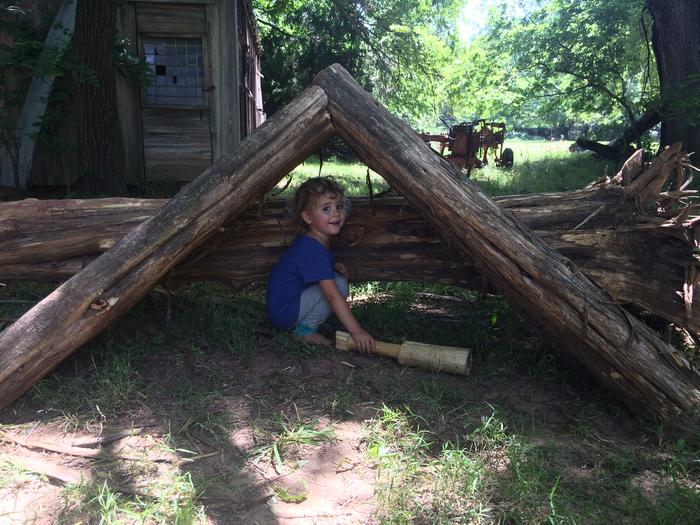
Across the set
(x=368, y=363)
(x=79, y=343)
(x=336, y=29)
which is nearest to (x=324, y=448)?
(x=368, y=363)

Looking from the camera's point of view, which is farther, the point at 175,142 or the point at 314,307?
the point at 175,142

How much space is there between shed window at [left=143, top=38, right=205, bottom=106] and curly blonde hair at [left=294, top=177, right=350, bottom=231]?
6.47 m

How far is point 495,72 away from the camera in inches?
677

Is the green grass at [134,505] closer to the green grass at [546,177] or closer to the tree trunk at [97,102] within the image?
the tree trunk at [97,102]

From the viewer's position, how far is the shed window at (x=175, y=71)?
9062 mm

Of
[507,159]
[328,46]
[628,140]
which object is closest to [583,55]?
[628,140]

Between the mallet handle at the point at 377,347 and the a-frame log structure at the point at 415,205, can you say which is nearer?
the a-frame log structure at the point at 415,205

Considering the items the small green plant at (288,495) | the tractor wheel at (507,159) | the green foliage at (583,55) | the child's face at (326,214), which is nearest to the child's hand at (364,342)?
the child's face at (326,214)

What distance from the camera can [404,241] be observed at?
150 inches

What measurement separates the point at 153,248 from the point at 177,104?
7052mm

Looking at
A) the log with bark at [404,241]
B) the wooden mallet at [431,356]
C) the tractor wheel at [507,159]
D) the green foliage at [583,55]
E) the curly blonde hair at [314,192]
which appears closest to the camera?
the wooden mallet at [431,356]

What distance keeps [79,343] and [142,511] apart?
116 cm

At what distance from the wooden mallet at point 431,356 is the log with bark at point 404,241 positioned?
62 centimetres

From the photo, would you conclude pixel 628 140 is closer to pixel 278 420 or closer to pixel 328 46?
pixel 328 46
